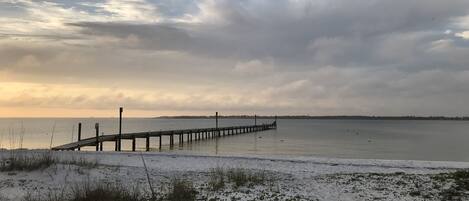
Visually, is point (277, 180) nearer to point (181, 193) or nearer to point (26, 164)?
point (181, 193)

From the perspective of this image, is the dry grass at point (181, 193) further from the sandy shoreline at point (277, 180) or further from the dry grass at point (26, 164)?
the dry grass at point (26, 164)

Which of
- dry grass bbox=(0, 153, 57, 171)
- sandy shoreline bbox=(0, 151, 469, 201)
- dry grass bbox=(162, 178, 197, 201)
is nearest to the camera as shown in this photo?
dry grass bbox=(162, 178, 197, 201)

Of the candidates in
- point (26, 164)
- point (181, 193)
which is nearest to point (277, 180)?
point (181, 193)

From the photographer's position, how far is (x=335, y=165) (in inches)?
719

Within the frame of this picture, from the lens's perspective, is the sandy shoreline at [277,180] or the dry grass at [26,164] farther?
the dry grass at [26,164]

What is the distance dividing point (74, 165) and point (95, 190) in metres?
5.44

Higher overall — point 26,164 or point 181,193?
point 26,164

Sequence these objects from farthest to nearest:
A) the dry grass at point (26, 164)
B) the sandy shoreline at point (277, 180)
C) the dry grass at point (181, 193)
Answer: the dry grass at point (26, 164), the sandy shoreline at point (277, 180), the dry grass at point (181, 193)

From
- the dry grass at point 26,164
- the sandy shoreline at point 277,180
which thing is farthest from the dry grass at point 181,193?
the dry grass at point 26,164

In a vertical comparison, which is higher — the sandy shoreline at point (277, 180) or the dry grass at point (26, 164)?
the dry grass at point (26, 164)

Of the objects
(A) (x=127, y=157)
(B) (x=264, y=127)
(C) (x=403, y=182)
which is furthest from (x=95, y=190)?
(B) (x=264, y=127)

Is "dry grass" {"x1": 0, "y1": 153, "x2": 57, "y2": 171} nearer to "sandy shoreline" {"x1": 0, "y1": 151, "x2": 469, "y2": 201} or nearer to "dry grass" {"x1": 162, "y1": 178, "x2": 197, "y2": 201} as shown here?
"sandy shoreline" {"x1": 0, "y1": 151, "x2": 469, "y2": 201}

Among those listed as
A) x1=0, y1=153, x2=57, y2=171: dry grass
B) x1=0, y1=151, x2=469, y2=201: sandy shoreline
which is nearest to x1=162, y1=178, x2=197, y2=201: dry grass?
x1=0, y1=151, x2=469, y2=201: sandy shoreline

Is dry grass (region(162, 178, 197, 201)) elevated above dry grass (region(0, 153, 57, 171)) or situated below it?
below
